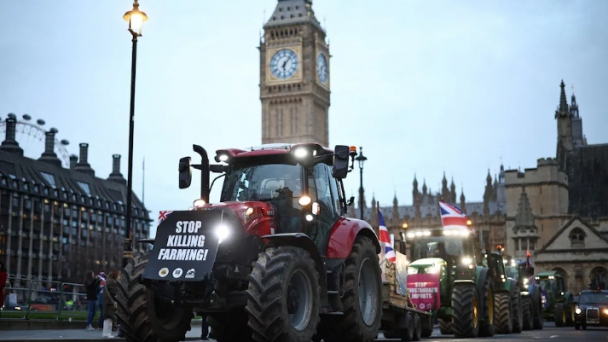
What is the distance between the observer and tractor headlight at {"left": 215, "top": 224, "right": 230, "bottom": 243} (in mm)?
10320

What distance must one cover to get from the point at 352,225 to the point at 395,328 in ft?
20.1

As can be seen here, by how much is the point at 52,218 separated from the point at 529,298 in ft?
278

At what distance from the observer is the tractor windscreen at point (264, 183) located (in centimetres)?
1176

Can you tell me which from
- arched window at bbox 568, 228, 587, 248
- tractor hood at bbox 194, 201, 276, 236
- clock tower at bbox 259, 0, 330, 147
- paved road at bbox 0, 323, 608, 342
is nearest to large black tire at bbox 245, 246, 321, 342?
tractor hood at bbox 194, 201, 276, 236

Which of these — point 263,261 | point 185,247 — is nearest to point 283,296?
point 263,261

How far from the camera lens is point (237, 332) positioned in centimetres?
1209

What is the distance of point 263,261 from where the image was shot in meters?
10.1

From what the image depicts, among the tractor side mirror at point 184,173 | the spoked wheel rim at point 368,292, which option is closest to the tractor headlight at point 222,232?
the tractor side mirror at point 184,173

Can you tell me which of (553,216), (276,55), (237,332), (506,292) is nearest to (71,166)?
(276,55)

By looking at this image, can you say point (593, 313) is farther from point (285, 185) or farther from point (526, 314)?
point (285, 185)

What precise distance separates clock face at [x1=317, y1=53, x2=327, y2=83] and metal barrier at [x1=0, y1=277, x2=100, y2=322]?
109792 mm

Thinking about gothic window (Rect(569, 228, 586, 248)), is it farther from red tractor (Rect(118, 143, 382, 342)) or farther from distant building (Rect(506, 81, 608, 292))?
red tractor (Rect(118, 143, 382, 342))

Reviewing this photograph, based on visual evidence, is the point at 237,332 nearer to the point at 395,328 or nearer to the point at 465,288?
the point at 395,328

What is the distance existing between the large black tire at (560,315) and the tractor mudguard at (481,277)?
15173 millimetres
